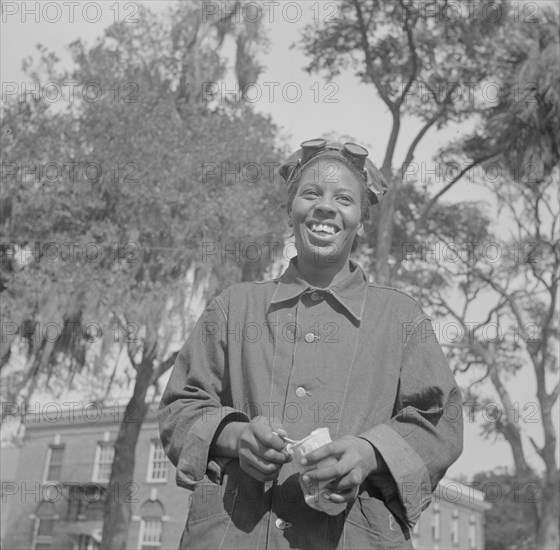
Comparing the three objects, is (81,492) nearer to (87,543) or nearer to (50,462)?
(87,543)

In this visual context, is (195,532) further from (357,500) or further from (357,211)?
(357,211)

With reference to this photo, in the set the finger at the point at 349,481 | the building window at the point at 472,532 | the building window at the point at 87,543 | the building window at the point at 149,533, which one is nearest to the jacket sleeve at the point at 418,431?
the finger at the point at 349,481

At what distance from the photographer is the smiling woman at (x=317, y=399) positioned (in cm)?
188

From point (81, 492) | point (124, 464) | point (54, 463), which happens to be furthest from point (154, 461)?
point (124, 464)

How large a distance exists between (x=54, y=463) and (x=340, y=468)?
1473 inches

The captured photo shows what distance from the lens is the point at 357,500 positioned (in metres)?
1.95

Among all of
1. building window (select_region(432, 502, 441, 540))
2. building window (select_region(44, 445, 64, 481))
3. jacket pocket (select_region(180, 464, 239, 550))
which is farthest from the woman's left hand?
building window (select_region(432, 502, 441, 540))

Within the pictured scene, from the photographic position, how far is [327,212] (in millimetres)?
2250

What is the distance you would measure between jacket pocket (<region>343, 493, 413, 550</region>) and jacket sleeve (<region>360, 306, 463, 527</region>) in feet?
0.10

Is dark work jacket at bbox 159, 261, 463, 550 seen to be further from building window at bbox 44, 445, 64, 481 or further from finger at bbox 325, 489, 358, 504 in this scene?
building window at bbox 44, 445, 64, 481

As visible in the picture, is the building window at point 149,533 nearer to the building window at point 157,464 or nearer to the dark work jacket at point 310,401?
the building window at point 157,464

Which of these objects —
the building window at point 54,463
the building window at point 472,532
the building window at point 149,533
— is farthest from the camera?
the building window at point 472,532

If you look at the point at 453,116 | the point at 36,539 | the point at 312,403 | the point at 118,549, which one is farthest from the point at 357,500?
the point at 36,539

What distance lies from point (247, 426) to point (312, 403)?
0.24 meters
